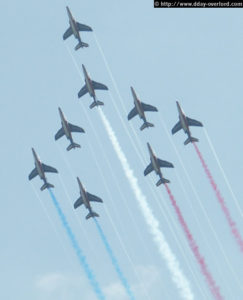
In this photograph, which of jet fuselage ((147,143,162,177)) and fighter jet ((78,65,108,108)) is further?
fighter jet ((78,65,108,108))

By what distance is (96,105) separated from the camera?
121 metres

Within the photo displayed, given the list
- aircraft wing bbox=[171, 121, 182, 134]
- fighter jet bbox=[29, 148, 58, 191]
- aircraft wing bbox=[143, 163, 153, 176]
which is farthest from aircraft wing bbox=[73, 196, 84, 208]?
aircraft wing bbox=[171, 121, 182, 134]

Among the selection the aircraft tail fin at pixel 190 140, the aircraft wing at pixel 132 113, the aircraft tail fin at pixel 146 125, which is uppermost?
the aircraft wing at pixel 132 113

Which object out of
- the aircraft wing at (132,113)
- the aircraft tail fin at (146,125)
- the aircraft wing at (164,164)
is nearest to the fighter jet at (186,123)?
the aircraft wing at (164,164)

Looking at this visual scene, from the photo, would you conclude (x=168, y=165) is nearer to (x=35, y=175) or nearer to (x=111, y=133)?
(x=111, y=133)

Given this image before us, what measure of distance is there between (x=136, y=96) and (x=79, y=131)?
1051cm

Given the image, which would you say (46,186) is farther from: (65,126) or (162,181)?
(162,181)

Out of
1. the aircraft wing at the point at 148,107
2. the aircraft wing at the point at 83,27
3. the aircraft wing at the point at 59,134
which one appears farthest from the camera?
the aircraft wing at the point at 59,134

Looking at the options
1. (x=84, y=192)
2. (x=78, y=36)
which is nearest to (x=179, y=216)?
(x=84, y=192)

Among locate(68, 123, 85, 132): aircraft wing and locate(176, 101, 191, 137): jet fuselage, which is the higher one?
locate(68, 123, 85, 132): aircraft wing

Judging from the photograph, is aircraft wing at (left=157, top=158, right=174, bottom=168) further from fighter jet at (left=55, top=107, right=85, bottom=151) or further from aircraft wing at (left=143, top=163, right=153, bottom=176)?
fighter jet at (left=55, top=107, right=85, bottom=151)

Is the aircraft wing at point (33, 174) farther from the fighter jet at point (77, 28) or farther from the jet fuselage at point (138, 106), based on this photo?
the fighter jet at point (77, 28)

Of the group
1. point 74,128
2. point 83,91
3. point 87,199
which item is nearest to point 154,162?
point 87,199

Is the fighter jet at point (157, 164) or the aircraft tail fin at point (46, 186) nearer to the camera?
the fighter jet at point (157, 164)
